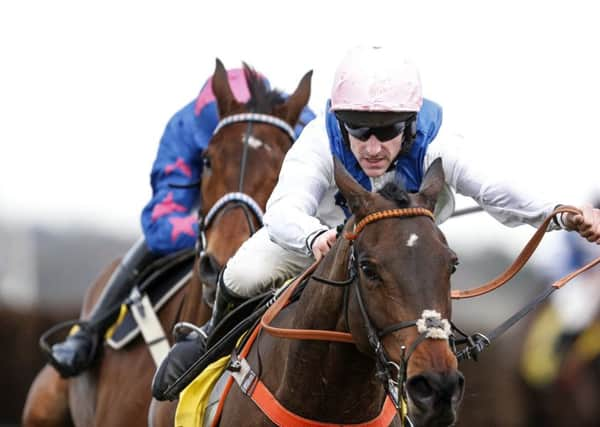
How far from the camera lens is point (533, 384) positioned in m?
12.9

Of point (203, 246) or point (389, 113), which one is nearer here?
point (389, 113)

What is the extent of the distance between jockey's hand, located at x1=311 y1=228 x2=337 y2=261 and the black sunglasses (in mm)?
398

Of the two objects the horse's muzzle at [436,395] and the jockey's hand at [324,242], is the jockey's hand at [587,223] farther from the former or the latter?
the horse's muzzle at [436,395]

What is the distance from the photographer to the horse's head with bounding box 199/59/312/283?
743 cm

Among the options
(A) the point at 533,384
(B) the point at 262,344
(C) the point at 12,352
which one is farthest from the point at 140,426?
(C) the point at 12,352

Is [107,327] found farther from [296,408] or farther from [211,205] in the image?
[296,408]

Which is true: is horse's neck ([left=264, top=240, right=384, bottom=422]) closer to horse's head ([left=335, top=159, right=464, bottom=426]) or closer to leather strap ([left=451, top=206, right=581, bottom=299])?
horse's head ([left=335, top=159, right=464, bottom=426])

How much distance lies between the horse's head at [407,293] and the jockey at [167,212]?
362cm

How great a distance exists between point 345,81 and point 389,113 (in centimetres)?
22

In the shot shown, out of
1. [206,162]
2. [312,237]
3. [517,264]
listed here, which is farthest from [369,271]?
[206,162]

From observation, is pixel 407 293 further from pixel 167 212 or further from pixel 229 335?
pixel 167 212

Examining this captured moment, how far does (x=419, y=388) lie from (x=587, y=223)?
113cm

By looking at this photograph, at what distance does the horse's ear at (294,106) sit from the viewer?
27.0 ft

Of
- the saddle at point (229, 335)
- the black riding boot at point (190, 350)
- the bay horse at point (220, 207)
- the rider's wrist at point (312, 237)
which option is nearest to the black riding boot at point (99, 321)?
the bay horse at point (220, 207)
